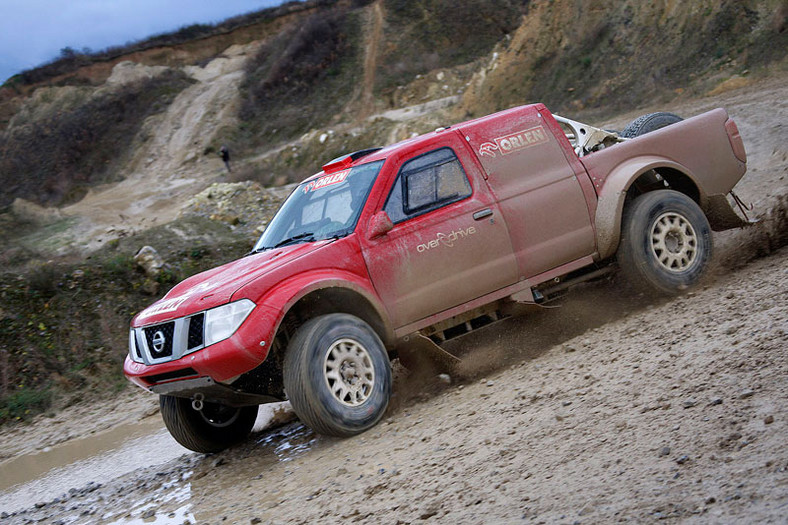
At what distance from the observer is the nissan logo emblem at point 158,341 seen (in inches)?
216

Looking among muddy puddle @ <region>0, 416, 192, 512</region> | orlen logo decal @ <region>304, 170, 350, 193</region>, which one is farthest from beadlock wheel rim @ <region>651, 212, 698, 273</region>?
muddy puddle @ <region>0, 416, 192, 512</region>

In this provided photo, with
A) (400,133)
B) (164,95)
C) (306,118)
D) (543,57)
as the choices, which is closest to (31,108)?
(164,95)

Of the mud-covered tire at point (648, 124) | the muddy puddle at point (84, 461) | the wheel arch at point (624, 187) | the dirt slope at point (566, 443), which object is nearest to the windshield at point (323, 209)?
the dirt slope at point (566, 443)

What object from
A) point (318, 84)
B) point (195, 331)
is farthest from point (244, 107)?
point (195, 331)

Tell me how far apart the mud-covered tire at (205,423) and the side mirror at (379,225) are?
2.04 m

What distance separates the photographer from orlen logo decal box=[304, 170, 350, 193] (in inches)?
254

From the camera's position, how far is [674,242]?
696 centimetres

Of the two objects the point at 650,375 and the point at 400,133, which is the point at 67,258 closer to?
the point at 650,375

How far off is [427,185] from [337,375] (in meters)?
1.76

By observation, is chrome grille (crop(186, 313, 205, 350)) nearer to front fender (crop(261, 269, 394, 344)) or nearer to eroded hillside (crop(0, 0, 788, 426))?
front fender (crop(261, 269, 394, 344))

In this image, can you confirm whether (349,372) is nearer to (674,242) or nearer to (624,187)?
(624,187)

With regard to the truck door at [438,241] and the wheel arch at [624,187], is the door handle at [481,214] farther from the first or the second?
the wheel arch at [624,187]

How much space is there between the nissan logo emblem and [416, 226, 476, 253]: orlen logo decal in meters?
1.98

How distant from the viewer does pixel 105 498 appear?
20.4 feet
